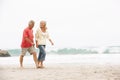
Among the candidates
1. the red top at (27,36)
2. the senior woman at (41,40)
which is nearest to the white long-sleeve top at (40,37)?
the senior woman at (41,40)

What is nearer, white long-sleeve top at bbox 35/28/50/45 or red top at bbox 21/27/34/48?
red top at bbox 21/27/34/48

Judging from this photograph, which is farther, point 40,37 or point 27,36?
point 40,37

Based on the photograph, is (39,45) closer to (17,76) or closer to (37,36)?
(37,36)

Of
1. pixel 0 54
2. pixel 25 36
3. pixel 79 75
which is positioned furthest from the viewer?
pixel 0 54

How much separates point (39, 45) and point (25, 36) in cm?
51

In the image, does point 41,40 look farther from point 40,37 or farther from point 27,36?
point 27,36

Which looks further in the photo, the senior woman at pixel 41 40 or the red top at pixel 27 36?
the senior woman at pixel 41 40

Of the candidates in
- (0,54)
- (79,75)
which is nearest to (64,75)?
(79,75)

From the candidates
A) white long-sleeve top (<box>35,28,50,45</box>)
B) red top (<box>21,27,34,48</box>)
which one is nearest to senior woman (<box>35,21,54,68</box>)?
white long-sleeve top (<box>35,28,50,45</box>)

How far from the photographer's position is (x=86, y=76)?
890 centimetres

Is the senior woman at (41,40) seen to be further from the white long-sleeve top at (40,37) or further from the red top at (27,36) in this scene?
the red top at (27,36)

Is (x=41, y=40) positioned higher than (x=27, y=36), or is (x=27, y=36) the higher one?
(x=27, y=36)

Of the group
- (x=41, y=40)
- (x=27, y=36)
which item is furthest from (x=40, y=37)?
(x=27, y=36)

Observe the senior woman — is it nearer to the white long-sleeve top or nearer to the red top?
the white long-sleeve top
